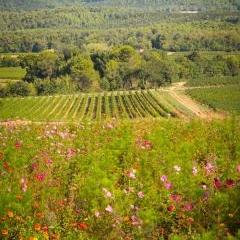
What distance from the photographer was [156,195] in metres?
5.89

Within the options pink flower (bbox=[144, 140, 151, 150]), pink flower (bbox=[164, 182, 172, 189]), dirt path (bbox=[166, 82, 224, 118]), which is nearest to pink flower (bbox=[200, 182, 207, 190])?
pink flower (bbox=[164, 182, 172, 189])

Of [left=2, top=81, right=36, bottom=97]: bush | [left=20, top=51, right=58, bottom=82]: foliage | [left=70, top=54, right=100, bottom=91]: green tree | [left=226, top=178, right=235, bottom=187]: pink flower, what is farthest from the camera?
[left=20, top=51, right=58, bottom=82]: foliage

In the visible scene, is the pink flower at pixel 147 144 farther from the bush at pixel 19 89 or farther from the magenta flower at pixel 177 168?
the bush at pixel 19 89

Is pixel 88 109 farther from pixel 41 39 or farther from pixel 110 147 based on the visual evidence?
pixel 41 39

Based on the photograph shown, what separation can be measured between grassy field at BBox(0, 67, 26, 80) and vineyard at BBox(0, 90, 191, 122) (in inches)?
1125

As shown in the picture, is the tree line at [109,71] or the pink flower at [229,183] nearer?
the pink flower at [229,183]

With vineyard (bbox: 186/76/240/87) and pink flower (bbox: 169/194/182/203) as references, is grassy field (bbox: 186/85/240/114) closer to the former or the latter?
vineyard (bbox: 186/76/240/87)

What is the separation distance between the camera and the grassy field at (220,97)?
201 ft

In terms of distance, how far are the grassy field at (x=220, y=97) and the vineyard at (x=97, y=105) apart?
524cm

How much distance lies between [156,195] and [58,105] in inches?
2312

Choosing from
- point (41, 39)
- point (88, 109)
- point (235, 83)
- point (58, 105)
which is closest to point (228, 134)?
point (88, 109)

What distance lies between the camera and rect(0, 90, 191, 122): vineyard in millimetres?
53375

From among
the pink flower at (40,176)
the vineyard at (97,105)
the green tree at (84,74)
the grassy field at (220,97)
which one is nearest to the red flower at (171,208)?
the pink flower at (40,176)

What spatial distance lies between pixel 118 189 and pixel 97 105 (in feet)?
181
